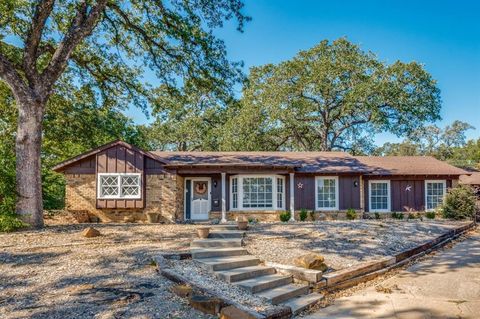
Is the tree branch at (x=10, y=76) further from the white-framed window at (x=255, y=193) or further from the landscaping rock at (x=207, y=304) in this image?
the white-framed window at (x=255, y=193)

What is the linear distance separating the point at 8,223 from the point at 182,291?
7128mm

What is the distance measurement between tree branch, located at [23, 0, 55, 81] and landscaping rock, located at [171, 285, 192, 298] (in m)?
8.81

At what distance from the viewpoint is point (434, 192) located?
17703 millimetres

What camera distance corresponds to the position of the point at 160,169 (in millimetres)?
14367

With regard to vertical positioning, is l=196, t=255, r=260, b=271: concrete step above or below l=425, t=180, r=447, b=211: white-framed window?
below

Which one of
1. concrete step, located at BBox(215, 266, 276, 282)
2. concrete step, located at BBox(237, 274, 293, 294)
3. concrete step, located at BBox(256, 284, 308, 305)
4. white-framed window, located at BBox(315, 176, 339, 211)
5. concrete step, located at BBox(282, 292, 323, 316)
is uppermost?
white-framed window, located at BBox(315, 176, 339, 211)

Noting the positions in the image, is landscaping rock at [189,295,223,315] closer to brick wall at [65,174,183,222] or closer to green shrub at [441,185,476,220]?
brick wall at [65,174,183,222]

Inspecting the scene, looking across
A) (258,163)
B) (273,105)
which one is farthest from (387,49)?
(258,163)

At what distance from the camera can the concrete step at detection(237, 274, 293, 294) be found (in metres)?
5.60

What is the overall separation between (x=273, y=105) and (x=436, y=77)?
486 inches

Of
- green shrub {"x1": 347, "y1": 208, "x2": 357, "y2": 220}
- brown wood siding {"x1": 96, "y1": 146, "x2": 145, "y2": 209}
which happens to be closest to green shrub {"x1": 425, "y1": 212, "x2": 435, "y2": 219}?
green shrub {"x1": 347, "y1": 208, "x2": 357, "y2": 220}

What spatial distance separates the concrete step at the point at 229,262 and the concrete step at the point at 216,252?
0.13 meters

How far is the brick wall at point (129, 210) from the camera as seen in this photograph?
14.1m

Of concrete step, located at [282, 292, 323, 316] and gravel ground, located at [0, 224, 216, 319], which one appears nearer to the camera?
gravel ground, located at [0, 224, 216, 319]
